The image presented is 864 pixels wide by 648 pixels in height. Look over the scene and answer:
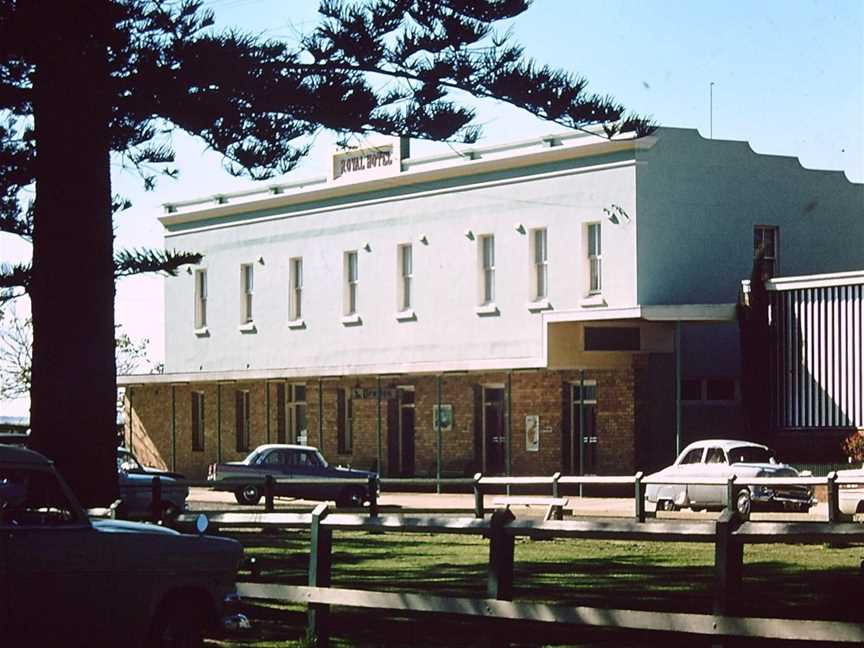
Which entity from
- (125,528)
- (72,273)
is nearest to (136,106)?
(72,273)

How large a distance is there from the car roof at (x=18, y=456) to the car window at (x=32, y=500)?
49mm

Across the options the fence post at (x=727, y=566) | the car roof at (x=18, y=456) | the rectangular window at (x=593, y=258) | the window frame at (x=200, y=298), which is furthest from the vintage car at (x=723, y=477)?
the window frame at (x=200, y=298)

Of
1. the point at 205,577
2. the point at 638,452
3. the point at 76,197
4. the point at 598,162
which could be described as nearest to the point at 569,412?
the point at 638,452

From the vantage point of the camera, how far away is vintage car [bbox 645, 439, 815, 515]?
31.5 meters

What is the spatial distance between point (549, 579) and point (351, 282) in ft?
101

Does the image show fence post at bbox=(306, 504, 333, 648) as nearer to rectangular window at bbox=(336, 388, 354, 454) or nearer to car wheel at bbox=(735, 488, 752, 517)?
car wheel at bbox=(735, 488, 752, 517)

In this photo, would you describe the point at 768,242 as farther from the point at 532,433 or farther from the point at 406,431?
the point at 406,431

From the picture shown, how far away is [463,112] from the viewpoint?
18.9m

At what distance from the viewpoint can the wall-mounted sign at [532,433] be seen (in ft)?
143

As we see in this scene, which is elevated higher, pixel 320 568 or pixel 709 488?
pixel 320 568

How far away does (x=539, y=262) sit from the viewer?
1721 inches

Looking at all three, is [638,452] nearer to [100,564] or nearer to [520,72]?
[520,72]

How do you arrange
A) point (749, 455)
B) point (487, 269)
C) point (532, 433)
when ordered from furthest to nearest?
point (487, 269), point (532, 433), point (749, 455)

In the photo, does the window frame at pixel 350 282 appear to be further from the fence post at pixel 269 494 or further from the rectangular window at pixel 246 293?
the fence post at pixel 269 494
